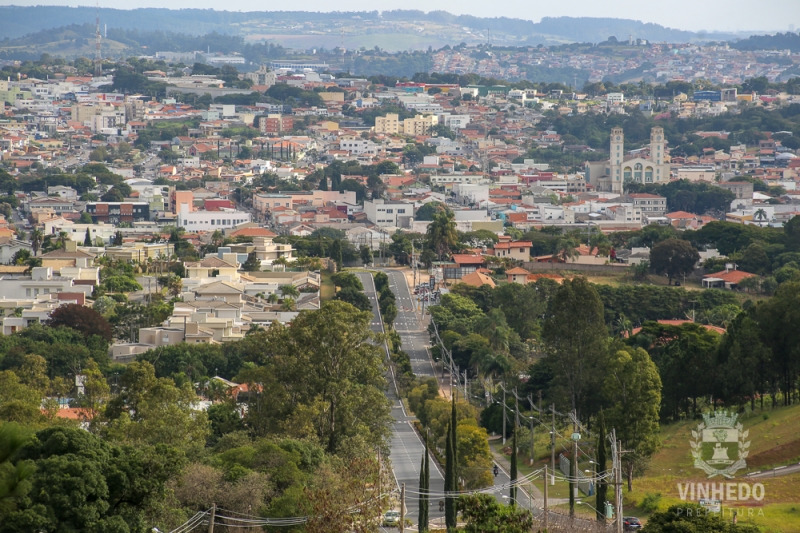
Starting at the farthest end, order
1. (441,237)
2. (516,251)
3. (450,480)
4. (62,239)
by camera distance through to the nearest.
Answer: (516,251) < (441,237) < (62,239) < (450,480)

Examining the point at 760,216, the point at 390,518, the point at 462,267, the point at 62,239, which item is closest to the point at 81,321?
the point at 62,239

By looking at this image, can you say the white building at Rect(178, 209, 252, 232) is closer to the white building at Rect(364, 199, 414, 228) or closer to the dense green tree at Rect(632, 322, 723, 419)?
the white building at Rect(364, 199, 414, 228)

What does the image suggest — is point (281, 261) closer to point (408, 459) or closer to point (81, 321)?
point (81, 321)

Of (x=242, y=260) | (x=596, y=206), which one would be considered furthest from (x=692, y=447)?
(x=596, y=206)

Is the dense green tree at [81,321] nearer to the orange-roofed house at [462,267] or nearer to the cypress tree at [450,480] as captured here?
the orange-roofed house at [462,267]

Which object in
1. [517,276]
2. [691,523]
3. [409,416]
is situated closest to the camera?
[691,523]

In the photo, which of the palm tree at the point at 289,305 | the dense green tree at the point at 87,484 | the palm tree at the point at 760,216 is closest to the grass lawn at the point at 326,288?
the palm tree at the point at 289,305

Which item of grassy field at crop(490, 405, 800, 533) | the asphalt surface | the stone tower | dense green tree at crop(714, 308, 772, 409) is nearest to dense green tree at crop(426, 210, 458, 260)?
the asphalt surface
